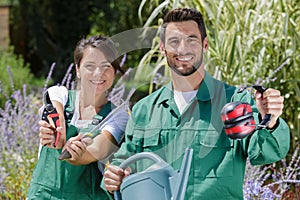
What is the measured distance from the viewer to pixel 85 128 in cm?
221

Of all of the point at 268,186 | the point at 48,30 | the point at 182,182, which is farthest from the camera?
the point at 48,30

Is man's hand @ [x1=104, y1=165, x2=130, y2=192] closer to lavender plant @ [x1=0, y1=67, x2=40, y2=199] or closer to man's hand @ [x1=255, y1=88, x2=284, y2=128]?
man's hand @ [x1=255, y1=88, x2=284, y2=128]

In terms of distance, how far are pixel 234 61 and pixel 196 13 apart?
214cm

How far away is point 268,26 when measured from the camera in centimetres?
425

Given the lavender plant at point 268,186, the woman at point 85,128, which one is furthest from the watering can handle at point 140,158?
the lavender plant at point 268,186

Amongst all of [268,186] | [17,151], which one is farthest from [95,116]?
[17,151]

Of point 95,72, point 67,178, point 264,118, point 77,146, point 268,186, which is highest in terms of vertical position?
point 95,72

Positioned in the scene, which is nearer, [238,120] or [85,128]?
[238,120]

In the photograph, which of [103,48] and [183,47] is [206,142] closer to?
[183,47]

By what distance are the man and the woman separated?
134 mm


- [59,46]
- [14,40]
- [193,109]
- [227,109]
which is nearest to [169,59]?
[193,109]

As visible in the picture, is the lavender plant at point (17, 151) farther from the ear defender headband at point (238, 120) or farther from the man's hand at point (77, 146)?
the ear defender headband at point (238, 120)

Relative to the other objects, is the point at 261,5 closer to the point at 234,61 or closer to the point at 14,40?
the point at 234,61

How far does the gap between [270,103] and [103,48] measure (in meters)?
0.64
